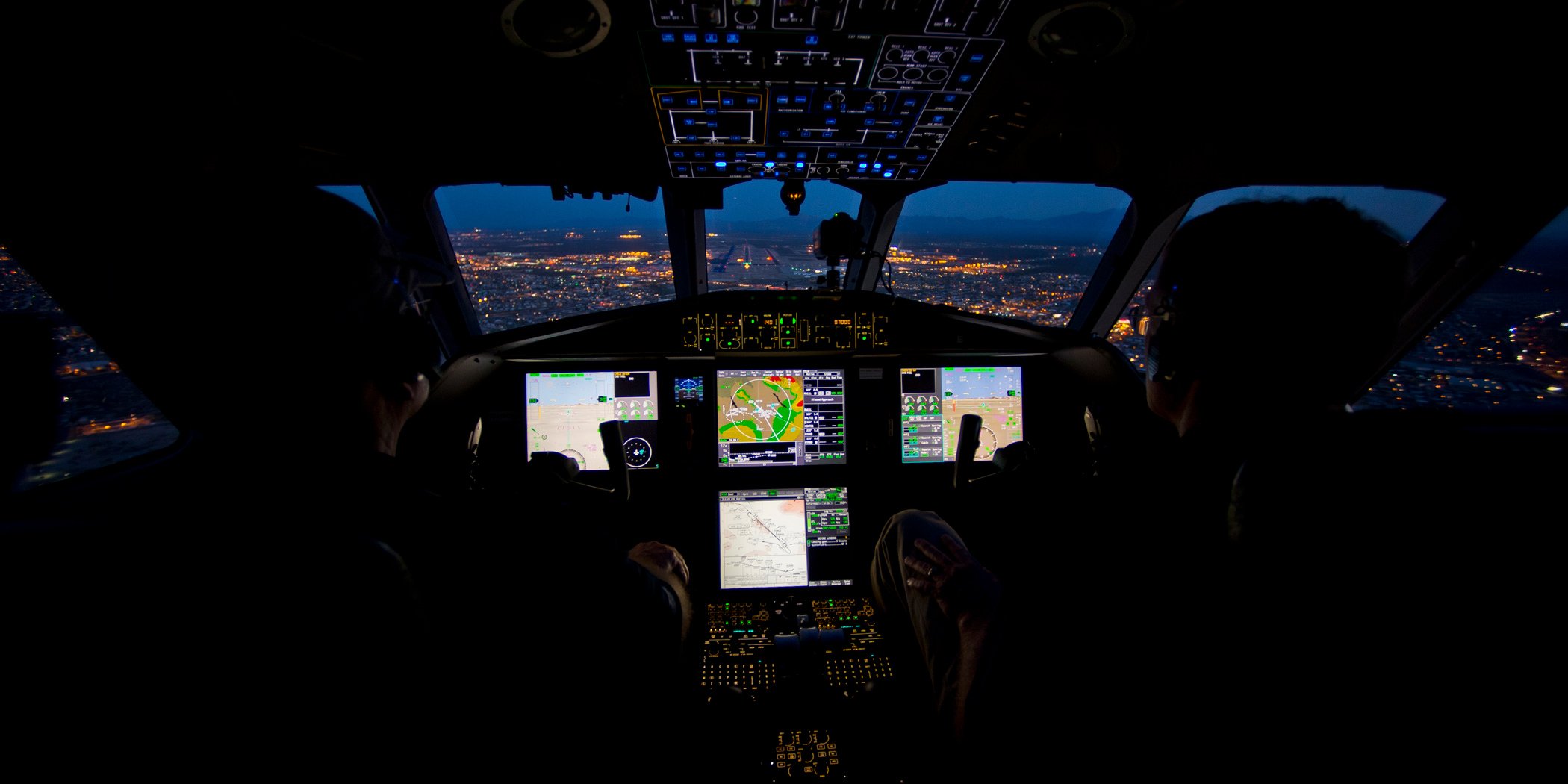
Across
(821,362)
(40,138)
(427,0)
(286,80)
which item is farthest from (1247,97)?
(40,138)

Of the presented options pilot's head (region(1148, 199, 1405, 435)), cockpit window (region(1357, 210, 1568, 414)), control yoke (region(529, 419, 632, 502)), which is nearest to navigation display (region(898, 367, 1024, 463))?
control yoke (region(529, 419, 632, 502))

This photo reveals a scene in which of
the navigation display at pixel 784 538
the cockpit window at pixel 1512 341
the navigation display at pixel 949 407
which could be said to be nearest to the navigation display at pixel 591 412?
the navigation display at pixel 784 538

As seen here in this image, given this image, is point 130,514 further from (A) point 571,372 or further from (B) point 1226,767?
(A) point 571,372

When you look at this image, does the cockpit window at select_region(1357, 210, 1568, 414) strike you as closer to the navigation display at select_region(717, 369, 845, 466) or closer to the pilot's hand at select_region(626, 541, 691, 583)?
the navigation display at select_region(717, 369, 845, 466)

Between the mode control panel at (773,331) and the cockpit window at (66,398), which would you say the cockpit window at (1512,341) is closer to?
the mode control panel at (773,331)

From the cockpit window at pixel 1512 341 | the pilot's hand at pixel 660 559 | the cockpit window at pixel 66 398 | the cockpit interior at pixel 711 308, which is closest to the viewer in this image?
the cockpit interior at pixel 711 308

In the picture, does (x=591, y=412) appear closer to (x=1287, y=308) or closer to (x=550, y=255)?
(x=550, y=255)
